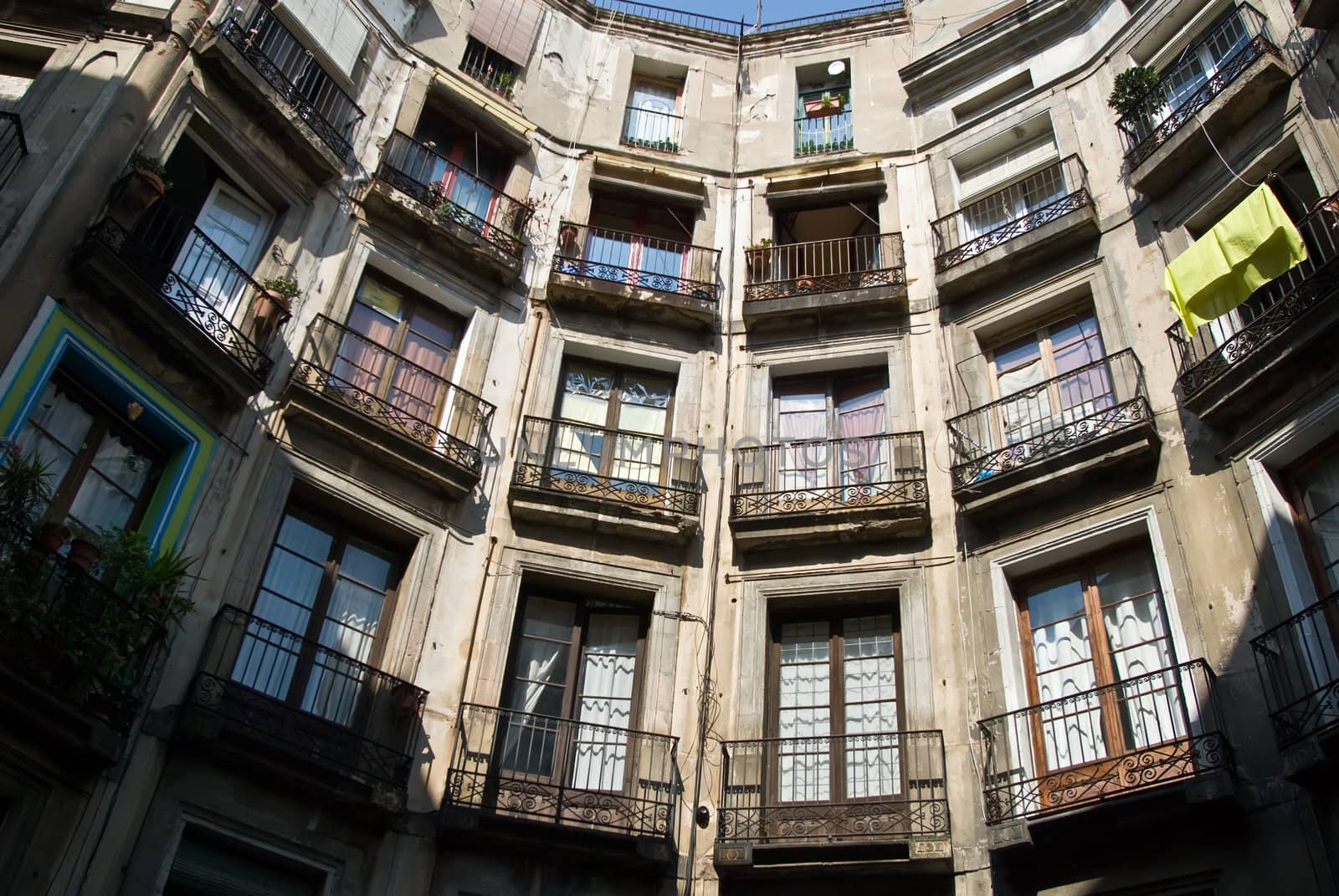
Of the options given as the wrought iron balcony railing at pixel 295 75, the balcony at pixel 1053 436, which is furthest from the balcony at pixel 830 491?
the wrought iron balcony railing at pixel 295 75

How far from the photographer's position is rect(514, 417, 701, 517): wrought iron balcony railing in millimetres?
14789

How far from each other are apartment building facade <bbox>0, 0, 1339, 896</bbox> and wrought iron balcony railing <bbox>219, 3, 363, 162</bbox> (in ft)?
0.28

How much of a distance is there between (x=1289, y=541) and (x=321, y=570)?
1010cm

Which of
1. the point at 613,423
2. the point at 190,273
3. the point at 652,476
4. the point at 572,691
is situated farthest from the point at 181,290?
the point at 572,691

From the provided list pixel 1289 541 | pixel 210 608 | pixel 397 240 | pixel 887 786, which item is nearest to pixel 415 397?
pixel 397 240

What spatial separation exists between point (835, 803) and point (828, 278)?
7.76 m

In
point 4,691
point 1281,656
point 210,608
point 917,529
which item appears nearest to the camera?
point 4,691

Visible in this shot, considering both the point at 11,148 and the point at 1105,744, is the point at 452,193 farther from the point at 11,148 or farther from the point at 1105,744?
the point at 1105,744

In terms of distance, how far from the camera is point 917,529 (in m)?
14.1

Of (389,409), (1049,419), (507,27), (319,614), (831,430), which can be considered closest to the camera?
(319,614)

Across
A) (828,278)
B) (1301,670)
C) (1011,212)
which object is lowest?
(1301,670)

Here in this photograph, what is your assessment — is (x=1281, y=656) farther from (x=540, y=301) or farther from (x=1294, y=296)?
(x=540, y=301)

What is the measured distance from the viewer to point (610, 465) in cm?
1539

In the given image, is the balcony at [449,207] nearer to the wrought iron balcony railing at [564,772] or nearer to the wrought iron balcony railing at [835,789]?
the wrought iron balcony railing at [564,772]
